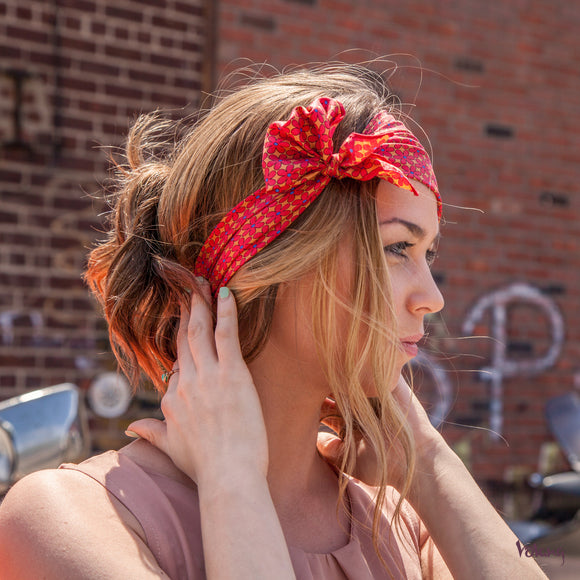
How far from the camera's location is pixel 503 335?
15.9ft

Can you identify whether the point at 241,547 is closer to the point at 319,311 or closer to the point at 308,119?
the point at 319,311

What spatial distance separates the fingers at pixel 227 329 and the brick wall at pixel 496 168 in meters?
3.27

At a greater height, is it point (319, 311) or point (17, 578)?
point (319, 311)

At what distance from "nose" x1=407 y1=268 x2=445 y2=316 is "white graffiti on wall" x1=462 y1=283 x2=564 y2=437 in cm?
336

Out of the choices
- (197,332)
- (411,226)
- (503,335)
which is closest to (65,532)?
(197,332)

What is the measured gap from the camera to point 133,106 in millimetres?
3975

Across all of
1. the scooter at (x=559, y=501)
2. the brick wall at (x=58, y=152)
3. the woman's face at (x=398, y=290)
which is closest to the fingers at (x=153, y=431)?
the woman's face at (x=398, y=290)

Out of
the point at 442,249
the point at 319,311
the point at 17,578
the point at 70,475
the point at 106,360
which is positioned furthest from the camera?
the point at 442,249

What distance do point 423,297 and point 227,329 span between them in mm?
390

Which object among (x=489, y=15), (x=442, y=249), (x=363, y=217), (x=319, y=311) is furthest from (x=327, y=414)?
(x=489, y=15)

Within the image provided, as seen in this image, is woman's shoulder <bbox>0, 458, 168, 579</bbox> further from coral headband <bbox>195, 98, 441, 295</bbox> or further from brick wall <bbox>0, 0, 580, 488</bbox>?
brick wall <bbox>0, 0, 580, 488</bbox>

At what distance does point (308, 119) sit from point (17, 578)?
0.94 meters

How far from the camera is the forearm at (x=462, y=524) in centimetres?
150

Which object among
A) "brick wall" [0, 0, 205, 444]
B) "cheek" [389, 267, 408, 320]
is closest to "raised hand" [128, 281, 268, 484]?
"cheek" [389, 267, 408, 320]
